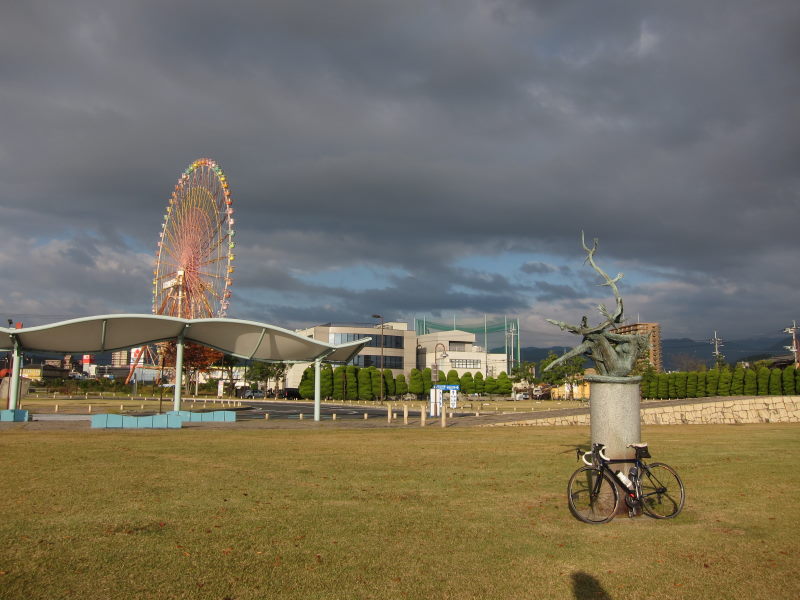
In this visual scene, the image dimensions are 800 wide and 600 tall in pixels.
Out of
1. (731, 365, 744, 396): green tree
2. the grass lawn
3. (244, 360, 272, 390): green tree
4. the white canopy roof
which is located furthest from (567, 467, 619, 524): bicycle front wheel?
(244, 360, 272, 390): green tree

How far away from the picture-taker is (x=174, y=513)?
9.87m

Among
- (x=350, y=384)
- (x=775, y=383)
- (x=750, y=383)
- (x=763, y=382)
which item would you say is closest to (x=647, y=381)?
(x=750, y=383)

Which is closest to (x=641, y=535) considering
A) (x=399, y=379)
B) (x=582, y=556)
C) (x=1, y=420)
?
(x=582, y=556)

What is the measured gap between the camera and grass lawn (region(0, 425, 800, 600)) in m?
6.79

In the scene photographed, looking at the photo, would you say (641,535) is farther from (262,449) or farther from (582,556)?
(262,449)

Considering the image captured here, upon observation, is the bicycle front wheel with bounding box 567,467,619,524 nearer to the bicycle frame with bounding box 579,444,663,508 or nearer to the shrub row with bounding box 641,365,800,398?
the bicycle frame with bounding box 579,444,663,508

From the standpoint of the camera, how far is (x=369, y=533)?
8906mm

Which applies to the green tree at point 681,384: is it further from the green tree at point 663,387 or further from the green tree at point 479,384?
the green tree at point 479,384

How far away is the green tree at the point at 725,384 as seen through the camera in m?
63.2

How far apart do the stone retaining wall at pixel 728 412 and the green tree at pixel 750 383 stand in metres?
24.0

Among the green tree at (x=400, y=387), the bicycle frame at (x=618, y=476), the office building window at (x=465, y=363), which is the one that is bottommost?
the green tree at (x=400, y=387)

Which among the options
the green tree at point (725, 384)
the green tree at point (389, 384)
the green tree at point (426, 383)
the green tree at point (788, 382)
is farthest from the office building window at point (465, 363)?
the green tree at point (788, 382)

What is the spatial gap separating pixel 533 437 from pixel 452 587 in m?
20.1

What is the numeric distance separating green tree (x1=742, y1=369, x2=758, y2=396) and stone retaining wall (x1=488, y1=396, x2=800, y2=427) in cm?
2398
